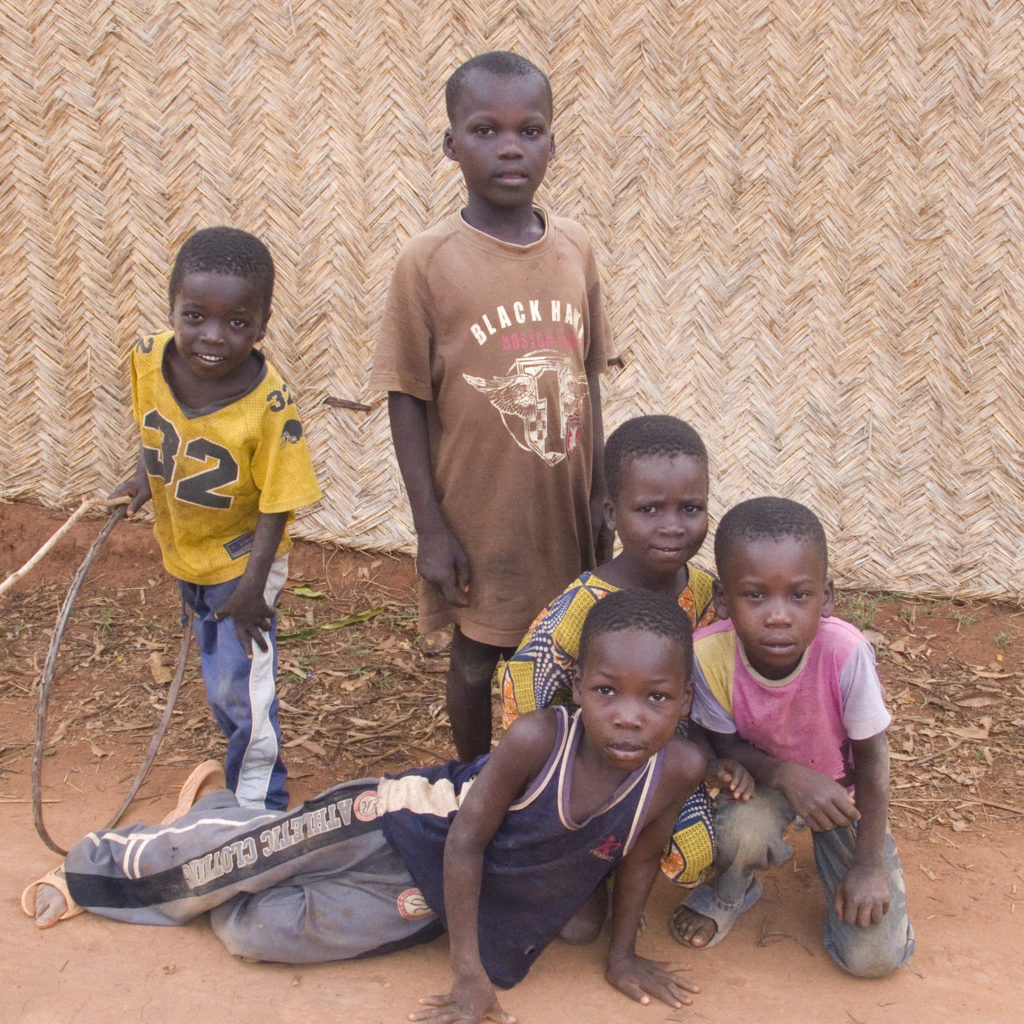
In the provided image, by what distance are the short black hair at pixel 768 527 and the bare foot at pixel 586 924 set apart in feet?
2.82

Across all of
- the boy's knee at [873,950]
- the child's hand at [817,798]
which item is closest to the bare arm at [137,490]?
the child's hand at [817,798]

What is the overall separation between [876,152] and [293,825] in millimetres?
3085

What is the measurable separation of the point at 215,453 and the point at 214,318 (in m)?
0.34

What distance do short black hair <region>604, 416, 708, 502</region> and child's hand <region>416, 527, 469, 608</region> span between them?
1.39 ft

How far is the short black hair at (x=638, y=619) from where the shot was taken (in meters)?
2.26

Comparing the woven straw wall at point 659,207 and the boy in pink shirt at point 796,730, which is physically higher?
the woven straw wall at point 659,207

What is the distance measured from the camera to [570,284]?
2.75m

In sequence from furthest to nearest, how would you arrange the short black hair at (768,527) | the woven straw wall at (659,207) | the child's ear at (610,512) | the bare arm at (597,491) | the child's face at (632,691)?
the woven straw wall at (659,207), the bare arm at (597,491), the child's ear at (610,512), the short black hair at (768,527), the child's face at (632,691)

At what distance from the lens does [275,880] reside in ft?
8.42

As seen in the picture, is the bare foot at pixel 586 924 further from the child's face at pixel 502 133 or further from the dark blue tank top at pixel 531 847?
the child's face at pixel 502 133

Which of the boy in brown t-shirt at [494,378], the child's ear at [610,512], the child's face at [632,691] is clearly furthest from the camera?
the child's ear at [610,512]

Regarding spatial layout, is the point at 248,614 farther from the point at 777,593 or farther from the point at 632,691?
the point at 777,593

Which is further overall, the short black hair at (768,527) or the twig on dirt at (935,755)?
the twig on dirt at (935,755)

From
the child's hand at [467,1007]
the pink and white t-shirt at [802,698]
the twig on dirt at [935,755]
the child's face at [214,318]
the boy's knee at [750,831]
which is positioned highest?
the child's face at [214,318]
